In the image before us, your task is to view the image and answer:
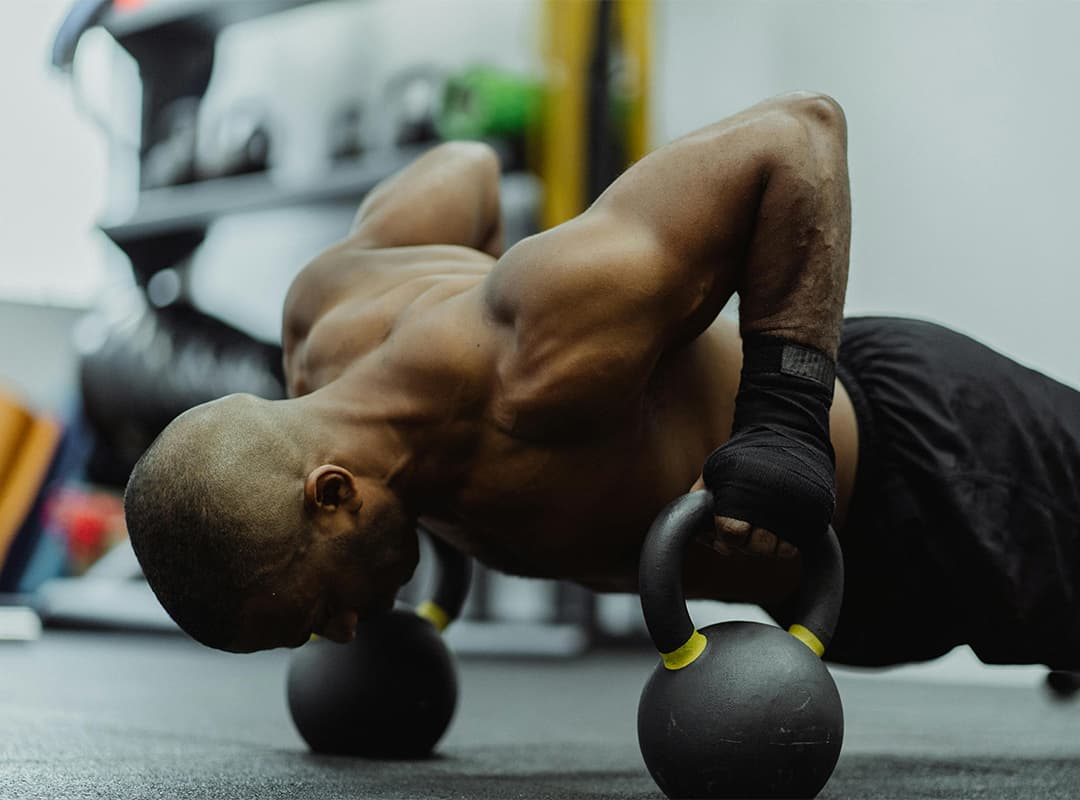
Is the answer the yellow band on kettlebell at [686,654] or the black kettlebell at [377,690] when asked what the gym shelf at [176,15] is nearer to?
the black kettlebell at [377,690]

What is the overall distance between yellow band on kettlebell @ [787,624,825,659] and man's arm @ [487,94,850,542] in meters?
0.08

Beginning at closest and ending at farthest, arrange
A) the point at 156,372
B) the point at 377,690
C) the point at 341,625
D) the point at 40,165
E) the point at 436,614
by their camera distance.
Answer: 1. the point at 341,625
2. the point at 377,690
3. the point at 436,614
4. the point at 156,372
5. the point at 40,165

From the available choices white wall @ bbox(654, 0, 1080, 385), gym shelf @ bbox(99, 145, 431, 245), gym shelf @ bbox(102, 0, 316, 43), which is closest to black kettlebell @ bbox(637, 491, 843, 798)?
white wall @ bbox(654, 0, 1080, 385)

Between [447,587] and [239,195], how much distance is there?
2.41m

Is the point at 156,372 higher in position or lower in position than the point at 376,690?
lower

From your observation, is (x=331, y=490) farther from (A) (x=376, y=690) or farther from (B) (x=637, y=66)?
(B) (x=637, y=66)

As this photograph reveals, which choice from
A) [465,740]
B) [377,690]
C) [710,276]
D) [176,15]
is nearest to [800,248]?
[710,276]

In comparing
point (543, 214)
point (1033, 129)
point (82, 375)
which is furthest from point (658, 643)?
point (82, 375)

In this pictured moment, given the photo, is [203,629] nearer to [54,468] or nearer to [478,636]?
[478,636]

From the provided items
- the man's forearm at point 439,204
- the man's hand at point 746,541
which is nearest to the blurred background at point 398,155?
the man's forearm at point 439,204

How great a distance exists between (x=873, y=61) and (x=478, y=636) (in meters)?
1.78

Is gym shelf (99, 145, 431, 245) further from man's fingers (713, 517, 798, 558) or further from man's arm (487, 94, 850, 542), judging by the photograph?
man's fingers (713, 517, 798, 558)

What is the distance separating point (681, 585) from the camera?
37.7 inches

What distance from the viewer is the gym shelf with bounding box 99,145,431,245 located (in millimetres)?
3422
